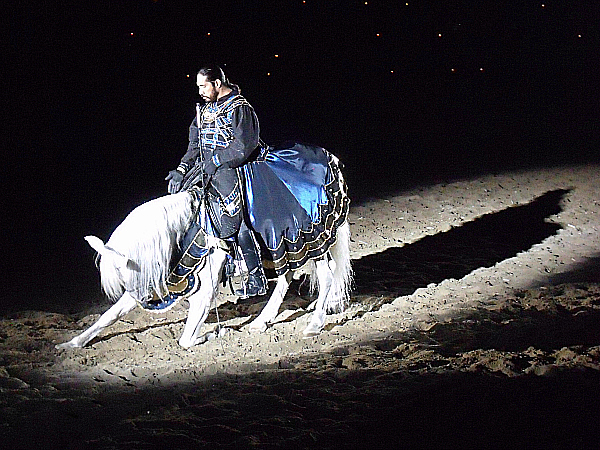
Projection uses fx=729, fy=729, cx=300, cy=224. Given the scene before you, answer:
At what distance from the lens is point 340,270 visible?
5.16 meters

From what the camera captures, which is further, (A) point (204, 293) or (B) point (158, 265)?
(A) point (204, 293)

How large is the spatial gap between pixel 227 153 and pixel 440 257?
2.93 metres

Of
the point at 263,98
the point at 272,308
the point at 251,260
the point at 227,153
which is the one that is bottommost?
the point at 272,308

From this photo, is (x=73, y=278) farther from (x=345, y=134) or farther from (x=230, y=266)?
(x=345, y=134)

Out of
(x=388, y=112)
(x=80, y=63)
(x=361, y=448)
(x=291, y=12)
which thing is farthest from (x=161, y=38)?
(x=361, y=448)

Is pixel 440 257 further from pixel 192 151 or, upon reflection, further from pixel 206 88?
pixel 206 88

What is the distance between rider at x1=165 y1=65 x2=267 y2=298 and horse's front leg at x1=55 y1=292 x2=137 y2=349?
0.69 meters

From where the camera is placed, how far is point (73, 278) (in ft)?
20.4

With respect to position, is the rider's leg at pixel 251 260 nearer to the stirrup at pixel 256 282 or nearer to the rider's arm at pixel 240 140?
the stirrup at pixel 256 282

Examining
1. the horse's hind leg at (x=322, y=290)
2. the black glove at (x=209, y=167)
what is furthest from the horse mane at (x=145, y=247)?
the horse's hind leg at (x=322, y=290)

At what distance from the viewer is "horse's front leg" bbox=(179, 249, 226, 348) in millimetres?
4598

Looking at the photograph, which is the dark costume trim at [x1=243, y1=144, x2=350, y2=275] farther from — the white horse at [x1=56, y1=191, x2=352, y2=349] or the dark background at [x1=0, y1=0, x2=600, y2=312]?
→ the dark background at [x1=0, y1=0, x2=600, y2=312]

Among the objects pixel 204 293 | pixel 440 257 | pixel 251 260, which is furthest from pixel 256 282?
pixel 440 257

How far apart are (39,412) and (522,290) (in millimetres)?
3548
